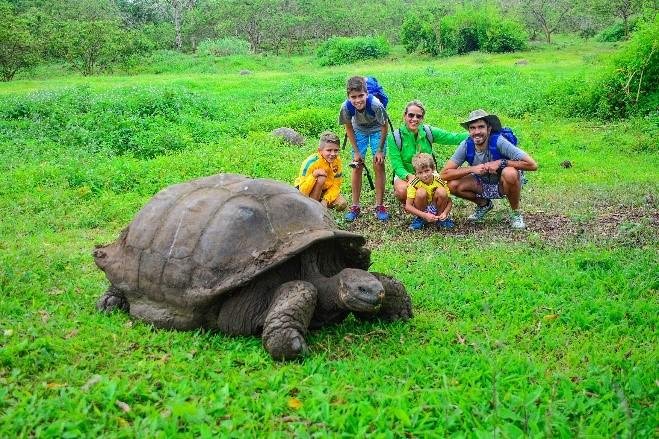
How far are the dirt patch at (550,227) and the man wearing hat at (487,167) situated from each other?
24cm

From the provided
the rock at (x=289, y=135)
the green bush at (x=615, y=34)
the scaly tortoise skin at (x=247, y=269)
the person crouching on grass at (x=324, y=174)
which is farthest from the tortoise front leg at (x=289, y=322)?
the green bush at (x=615, y=34)

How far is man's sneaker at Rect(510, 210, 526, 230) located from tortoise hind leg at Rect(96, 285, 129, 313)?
14.1ft

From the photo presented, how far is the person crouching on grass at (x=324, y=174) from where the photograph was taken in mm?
7055

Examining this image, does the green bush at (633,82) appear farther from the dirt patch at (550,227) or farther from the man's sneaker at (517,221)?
the man's sneaker at (517,221)

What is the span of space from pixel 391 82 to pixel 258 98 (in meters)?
4.77

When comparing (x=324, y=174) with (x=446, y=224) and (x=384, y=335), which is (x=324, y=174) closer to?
(x=446, y=224)

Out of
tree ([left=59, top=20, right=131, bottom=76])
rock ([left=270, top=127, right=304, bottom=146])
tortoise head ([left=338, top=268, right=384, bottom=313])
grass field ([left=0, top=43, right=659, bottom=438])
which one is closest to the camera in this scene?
grass field ([left=0, top=43, right=659, bottom=438])

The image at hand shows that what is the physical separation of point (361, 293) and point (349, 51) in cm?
3504

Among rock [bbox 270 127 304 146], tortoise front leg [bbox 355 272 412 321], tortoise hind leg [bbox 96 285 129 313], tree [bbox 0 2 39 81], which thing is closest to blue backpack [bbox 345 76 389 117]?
tortoise front leg [bbox 355 272 412 321]

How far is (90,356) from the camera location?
12.2 ft

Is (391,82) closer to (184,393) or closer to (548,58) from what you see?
(548,58)

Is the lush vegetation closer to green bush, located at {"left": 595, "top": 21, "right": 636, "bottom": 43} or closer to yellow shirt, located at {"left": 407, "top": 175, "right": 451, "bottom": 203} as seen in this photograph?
green bush, located at {"left": 595, "top": 21, "right": 636, "bottom": 43}

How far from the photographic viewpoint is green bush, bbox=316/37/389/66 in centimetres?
3656

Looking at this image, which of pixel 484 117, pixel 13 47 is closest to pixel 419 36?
pixel 13 47
